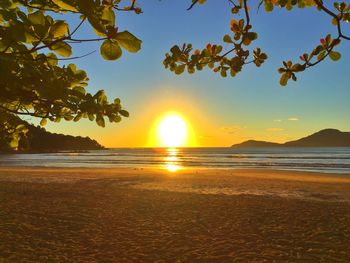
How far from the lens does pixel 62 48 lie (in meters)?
1.62

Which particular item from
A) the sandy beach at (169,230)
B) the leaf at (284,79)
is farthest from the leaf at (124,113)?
the sandy beach at (169,230)

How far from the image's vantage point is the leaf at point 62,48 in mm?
1610

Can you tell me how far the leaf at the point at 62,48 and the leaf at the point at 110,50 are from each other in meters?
0.29

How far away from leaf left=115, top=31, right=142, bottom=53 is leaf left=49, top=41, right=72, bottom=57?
1.27 ft

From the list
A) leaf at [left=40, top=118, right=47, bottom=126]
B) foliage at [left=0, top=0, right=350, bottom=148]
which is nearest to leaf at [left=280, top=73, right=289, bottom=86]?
foliage at [left=0, top=0, right=350, bottom=148]

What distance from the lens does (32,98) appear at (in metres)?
2.02

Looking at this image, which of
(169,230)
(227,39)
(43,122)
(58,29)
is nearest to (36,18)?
(58,29)

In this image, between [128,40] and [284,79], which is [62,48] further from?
[284,79]

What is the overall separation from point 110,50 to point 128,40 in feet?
0.27

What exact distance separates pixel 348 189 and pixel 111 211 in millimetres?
12581

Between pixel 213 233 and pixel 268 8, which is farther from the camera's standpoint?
pixel 213 233

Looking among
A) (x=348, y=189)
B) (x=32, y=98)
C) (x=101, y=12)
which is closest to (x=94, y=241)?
(x=32, y=98)

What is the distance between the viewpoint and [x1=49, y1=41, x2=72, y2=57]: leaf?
5.28 feet

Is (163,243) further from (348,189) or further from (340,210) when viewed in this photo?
(348,189)
